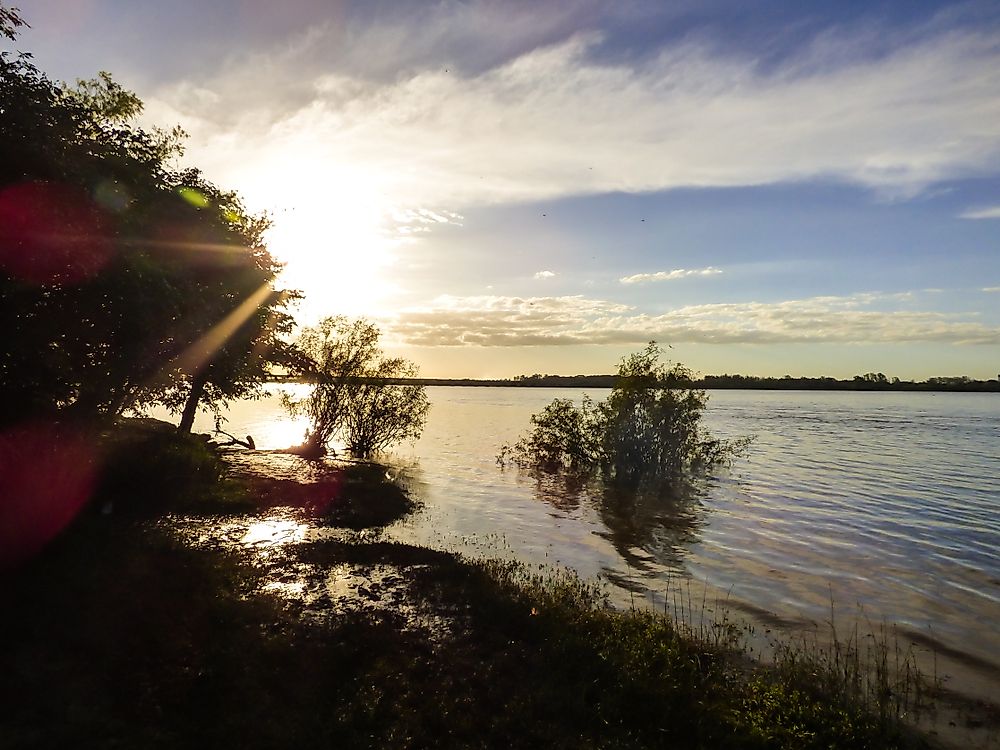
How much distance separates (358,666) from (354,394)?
33.7 metres

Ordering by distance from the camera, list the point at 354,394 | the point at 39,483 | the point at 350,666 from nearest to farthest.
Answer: the point at 350,666 → the point at 39,483 → the point at 354,394

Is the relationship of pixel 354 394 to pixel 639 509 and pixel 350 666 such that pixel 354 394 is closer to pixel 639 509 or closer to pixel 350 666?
pixel 639 509

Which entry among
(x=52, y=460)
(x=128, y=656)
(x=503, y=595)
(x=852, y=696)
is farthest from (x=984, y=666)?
(x=52, y=460)

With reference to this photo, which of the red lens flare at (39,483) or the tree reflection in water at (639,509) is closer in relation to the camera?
the red lens flare at (39,483)

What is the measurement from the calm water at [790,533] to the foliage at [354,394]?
118 inches

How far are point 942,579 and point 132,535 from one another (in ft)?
73.2

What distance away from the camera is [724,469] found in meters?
40.6

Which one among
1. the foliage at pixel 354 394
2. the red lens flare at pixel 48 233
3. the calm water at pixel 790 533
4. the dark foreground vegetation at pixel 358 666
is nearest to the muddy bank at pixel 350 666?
the dark foreground vegetation at pixel 358 666

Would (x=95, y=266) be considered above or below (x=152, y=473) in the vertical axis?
above

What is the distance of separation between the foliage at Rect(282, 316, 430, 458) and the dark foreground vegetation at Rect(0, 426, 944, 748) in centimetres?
2626

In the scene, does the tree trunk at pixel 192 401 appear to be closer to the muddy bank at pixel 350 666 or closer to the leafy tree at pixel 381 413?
the leafy tree at pixel 381 413

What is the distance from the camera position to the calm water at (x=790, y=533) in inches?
608

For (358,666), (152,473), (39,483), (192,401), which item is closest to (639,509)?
(152,473)

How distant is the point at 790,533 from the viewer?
23.1m
